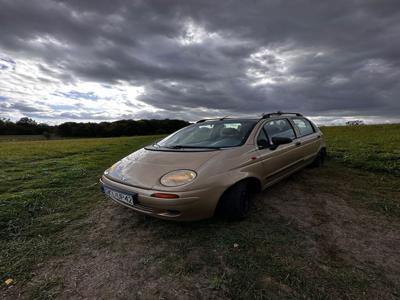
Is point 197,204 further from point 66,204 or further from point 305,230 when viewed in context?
point 66,204

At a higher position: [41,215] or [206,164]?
[206,164]

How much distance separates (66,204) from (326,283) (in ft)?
12.2

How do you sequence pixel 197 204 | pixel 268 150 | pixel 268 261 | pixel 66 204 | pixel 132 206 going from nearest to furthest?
pixel 268 261 → pixel 197 204 → pixel 132 206 → pixel 268 150 → pixel 66 204

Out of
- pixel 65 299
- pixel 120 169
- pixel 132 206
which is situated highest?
pixel 120 169

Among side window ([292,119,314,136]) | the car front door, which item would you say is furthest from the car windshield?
side window ([292,119,314,136])

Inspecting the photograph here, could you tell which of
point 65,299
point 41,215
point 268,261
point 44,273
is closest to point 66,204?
point 41,215

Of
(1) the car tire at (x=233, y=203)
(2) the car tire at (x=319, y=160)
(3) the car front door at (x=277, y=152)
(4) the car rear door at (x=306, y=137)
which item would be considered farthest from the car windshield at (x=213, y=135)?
(2) the car tire at (x=319, y=160)

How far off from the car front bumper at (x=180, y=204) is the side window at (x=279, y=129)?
5.56ft

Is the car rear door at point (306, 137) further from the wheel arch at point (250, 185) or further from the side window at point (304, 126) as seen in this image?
the wheel arch at point (250, 185)

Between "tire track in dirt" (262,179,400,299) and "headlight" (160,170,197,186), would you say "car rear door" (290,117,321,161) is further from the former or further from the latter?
"headlight" (160,170,197,186)

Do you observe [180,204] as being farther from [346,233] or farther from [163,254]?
[346,233]

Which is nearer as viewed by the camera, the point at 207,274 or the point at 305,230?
the point at 207,274

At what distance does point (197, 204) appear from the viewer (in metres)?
2.21

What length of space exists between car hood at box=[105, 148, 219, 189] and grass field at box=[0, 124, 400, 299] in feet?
2.13
